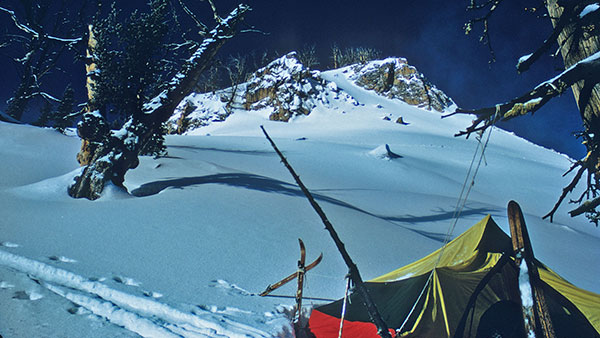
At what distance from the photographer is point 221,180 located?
33.6ft

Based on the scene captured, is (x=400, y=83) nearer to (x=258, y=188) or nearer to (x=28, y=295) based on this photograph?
(x=258, y=188)

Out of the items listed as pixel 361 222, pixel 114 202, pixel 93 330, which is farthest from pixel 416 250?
pixel 114 202

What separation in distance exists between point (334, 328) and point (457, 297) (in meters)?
1.62

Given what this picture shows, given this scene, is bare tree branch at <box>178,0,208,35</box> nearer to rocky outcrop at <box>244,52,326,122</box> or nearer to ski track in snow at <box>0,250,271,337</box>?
ski track in snow at <box>0,250,271,337</box>

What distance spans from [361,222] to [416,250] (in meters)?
1.52

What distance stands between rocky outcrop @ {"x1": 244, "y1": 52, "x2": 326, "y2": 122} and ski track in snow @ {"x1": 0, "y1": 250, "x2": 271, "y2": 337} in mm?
58622

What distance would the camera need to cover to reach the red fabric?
4119 millimetres

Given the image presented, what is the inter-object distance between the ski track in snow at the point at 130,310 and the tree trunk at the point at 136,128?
→ 168 inches

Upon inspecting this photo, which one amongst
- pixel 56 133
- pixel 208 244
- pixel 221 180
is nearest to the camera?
pixel 208 244

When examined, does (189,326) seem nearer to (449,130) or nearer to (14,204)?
(14,204)

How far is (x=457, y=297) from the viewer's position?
12.6 ft

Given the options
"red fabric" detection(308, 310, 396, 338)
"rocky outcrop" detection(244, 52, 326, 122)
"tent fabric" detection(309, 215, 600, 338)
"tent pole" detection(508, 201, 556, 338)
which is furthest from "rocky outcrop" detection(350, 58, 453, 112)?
"tent pole" detection(508, 201, 556, 338)

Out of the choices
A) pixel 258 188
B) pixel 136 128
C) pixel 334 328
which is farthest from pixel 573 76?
pixel 136 128

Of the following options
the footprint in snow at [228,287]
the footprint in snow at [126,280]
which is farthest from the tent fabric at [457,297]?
the footprint in snow at [126,280]
